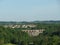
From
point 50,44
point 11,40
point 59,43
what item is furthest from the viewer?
point 11,40

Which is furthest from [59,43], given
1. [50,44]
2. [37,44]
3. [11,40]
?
[11,40]

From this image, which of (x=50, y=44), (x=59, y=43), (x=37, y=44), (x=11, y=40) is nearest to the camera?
(x=59, y=43)

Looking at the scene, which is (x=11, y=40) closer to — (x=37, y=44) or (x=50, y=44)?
(x=37, y=44)

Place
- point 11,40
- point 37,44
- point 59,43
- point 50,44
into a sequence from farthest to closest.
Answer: point 11,40, point 37,44, point 50,44, point 59,43

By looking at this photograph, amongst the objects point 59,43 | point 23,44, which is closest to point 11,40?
point 23,44

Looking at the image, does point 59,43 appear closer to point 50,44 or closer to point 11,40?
point 50,44

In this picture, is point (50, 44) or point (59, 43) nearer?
point (59, 43)

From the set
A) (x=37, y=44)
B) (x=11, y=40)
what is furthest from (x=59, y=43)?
(x=11, y=40)

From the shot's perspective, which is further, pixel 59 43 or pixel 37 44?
pixel 37 44
